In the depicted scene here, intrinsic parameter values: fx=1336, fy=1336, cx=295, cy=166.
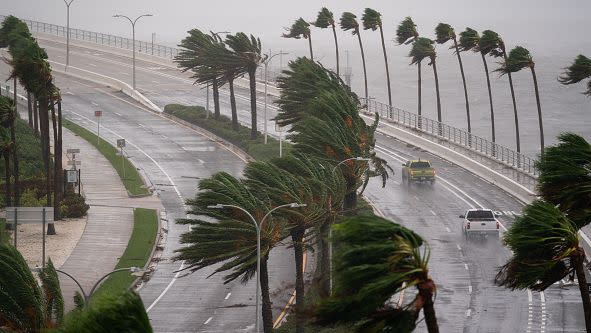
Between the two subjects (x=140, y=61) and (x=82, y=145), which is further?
(x=140, y=61)

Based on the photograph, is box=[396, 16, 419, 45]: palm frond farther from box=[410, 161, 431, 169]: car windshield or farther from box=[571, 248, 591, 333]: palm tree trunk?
box=[571, 248, 591, 333]: palm tree trunk

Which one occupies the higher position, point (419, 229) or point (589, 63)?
point (589, 63)

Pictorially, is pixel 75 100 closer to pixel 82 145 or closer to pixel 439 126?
pixel 82 145

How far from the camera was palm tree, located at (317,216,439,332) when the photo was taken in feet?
77.9

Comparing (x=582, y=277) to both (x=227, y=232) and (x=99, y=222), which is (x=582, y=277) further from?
(x=99, y=222)

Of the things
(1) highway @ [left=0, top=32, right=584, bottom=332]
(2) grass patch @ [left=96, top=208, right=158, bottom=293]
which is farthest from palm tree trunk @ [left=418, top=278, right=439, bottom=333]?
(2) grass patch @ [left=96, top=208, right=158, bottom=293]

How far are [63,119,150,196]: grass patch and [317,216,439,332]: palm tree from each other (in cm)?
6692

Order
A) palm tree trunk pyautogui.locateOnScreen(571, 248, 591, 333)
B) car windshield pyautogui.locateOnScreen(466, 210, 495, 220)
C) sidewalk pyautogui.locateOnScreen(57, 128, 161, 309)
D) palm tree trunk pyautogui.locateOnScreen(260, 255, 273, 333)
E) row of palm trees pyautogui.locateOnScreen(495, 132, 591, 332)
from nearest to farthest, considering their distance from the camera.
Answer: row of palm trees pyautogui.locateOnScreen(495, 132, 591, 332) → palm tree trunk pyautogui.locateOnScreen(571, 248, 591, 333) → palm tree trunk pyautogui.locateOnScreen(260, 255, 273, 333) → sidewalk pyautogui.locateOnScreen(57, 128, 161, 309) → car windshield pyautogui.locateOnScreen(466, 210, 495, 220)

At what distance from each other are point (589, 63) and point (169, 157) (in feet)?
183

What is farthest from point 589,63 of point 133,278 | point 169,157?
point 169,157

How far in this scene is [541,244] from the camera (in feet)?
97.5

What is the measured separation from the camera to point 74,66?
15350cm

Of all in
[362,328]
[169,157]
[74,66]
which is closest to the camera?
[362,328]

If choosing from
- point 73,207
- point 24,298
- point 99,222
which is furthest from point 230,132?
point 24,298
